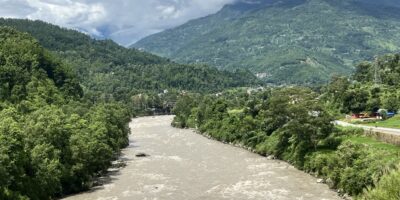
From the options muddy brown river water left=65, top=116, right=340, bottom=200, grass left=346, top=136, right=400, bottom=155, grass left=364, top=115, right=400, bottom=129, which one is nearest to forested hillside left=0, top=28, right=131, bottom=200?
muddy brown river water left=65, top=116, right=340, bottom=200

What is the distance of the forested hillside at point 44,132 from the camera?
54.0m

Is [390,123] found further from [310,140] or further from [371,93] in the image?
[371,93]

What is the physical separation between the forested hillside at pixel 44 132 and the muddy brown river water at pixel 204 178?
3709 mm

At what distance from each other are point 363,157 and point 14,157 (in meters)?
40.9

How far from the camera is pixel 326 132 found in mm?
80812

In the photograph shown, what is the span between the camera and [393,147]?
64750 millimetres

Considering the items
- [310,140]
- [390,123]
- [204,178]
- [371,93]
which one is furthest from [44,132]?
[371,93]

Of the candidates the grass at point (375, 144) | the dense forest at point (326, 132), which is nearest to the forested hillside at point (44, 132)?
the dense forest at point (326, 132)

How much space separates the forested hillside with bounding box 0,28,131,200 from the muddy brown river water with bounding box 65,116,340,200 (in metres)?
3.71

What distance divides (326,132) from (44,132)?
4409 cm

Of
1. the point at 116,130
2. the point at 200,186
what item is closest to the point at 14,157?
the point at 200,186

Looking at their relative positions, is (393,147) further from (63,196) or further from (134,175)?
(63,196)

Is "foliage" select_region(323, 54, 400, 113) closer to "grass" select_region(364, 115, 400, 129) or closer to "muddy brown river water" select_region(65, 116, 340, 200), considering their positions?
"grass" select_region(364, 115, 400, 129)

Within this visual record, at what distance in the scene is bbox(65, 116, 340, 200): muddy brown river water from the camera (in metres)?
61.9
